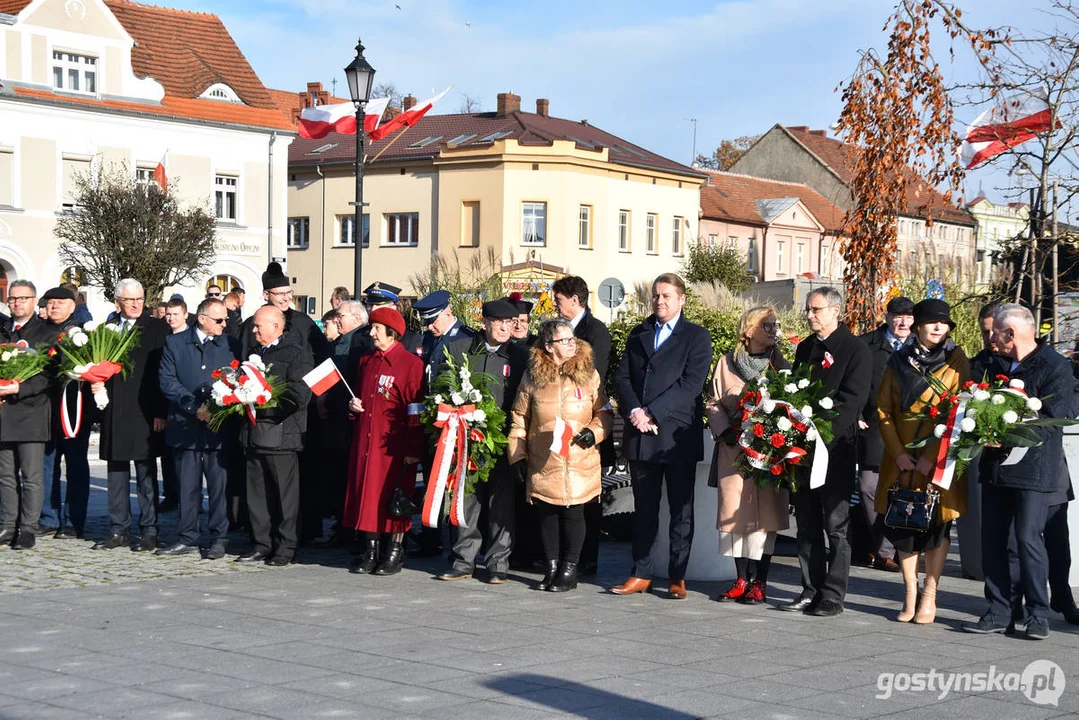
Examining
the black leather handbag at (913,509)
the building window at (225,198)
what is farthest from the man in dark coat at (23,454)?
the building window at (225,198)

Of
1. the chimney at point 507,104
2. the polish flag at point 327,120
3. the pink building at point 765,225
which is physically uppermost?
the chimney at point 507,104

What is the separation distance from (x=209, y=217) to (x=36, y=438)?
2484 centimetres

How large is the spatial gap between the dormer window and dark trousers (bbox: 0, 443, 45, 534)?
111 feet

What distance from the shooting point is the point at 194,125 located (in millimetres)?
42000

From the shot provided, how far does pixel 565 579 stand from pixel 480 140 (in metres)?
46.7

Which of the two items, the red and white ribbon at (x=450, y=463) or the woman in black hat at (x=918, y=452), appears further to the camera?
the red and white ribbon at (x=450, y=463)

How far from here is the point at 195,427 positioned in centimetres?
1077

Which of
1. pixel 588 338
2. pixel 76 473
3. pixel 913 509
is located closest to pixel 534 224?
pixel 76 473

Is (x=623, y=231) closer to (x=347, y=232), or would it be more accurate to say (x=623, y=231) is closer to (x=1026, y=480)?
(x=347, y=232)

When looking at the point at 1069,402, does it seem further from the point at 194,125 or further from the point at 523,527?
the point at 194,125

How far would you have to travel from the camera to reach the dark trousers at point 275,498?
34.5 feet

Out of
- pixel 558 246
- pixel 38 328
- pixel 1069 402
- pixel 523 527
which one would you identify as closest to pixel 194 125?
pixel 558 246

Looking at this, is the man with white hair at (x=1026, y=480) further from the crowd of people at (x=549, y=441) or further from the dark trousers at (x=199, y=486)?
the dark trousers at (x=199, y=486)

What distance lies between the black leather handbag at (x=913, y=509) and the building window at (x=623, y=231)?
158ft
